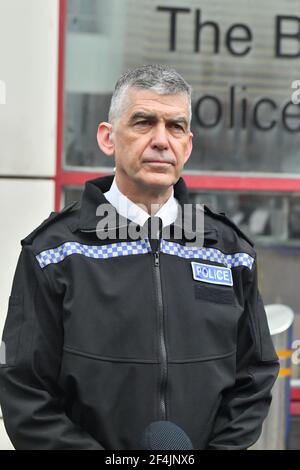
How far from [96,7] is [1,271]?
1655 millimetres

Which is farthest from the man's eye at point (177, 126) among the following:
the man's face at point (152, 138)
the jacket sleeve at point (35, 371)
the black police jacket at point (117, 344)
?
the jacket sleeve at point (35, 371)

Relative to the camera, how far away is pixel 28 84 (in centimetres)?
477

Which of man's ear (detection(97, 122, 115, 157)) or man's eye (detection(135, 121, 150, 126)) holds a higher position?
man's eye (detection(135, 121, 150, 126))

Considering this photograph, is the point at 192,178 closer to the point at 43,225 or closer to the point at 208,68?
the point at 208,68

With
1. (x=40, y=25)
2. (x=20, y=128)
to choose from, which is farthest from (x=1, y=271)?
(x=40, y=25)

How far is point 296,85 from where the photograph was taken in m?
5.31

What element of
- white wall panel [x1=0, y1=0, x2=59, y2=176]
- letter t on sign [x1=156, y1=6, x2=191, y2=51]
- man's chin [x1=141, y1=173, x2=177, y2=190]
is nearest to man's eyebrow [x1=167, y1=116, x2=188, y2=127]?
man's chin [x1=141, y1=173, x2=177, y2=190]

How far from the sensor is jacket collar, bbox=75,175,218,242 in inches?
97.0

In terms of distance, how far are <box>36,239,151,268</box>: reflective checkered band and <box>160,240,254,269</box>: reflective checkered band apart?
0.07 metres

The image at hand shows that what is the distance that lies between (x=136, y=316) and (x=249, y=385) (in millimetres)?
430

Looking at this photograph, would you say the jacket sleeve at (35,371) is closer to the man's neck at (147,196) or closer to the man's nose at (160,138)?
the man's neck at (147,196)

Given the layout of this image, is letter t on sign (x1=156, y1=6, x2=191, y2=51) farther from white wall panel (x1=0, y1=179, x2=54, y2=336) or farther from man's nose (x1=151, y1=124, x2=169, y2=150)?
man's nose (x1=151, y1=124, x2=169, y2=150)

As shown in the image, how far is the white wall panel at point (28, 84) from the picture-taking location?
4727mm
